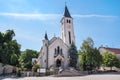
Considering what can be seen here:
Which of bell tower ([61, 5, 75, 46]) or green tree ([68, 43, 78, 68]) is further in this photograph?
bell tower ([61, 5, 75, 46])

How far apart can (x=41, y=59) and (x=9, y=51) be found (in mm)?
14091

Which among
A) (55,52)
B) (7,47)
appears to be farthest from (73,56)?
(7,47)

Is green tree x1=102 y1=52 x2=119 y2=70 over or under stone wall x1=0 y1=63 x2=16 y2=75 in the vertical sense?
over

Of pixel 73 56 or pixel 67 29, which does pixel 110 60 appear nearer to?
pixel 73 56

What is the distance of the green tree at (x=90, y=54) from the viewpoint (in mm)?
43594

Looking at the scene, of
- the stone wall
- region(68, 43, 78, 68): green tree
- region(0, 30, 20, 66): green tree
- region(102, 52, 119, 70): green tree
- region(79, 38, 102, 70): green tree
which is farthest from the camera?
region(68, 43, 78, 68): green tree

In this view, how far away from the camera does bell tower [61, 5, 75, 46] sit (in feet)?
179

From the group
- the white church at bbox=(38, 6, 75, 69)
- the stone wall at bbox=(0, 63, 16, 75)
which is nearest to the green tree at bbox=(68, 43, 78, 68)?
the white church at bbox=(38, 6, 75, 69)

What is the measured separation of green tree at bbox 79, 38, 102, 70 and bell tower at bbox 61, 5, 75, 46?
9228mm

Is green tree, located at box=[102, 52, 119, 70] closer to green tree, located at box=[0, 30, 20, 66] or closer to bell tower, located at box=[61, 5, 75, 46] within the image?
bell tower, located at box=[61, 5, 75, 46]

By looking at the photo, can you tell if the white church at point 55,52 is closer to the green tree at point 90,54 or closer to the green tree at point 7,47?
the green tree at point 90,54

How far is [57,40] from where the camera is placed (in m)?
52.2

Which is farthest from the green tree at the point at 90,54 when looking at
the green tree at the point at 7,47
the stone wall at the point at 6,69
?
the stone wall at the point at 6,69

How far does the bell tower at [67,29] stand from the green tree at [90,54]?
30.3 feet
